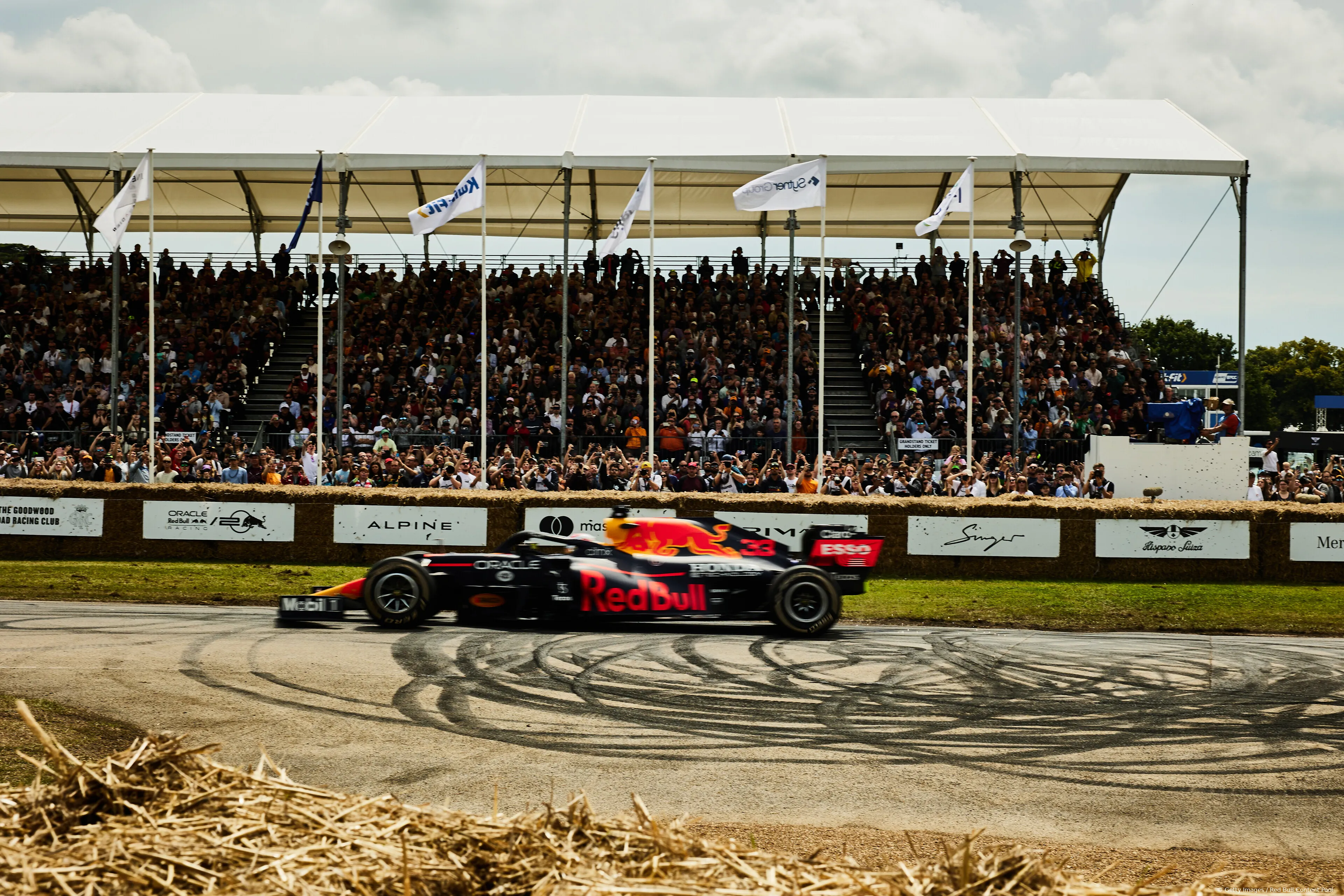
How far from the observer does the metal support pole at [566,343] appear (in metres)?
24.4

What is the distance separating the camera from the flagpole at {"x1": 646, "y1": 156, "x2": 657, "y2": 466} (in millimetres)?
22547

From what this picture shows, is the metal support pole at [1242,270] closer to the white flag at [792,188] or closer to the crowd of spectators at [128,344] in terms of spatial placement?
the white flag at [792,188]

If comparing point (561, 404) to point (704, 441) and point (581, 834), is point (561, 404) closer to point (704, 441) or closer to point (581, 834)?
point (704, 441)

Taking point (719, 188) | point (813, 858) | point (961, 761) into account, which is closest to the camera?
point (813, 858)

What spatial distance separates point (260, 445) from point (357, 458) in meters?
4.53

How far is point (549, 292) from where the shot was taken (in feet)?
101

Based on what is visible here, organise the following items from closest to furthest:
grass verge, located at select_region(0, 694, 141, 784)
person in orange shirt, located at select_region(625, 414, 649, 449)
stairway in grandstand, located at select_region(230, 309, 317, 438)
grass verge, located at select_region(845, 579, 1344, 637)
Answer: grass verge, located at select_region(0, 694, 141, 784)
grass verge, located at select_region(845, 579, 1344, 637)
person in orange shirt, located at select_region(625, 414, 649, 449)
stairway in grandstand, located at select_region(230, 309, 317, 438)

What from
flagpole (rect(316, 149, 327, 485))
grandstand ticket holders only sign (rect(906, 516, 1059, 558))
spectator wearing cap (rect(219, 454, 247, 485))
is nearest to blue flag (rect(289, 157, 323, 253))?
flagpole (rect(316, 149, 327, 485))

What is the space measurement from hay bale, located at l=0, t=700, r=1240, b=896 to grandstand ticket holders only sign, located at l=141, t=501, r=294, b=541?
16522mm

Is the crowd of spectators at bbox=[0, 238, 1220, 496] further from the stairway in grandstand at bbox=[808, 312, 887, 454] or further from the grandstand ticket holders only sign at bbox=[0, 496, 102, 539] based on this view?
the grandstand ticket holders only sign at bbox=[0, 496, 102, 539]

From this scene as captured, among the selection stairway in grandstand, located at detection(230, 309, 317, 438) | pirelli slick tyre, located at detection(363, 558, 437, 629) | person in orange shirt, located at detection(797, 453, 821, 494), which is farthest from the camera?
stairway in grandstand, located at detection(230, 309, 317, 438)

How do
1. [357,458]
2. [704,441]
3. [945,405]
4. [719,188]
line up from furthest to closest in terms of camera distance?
[719,188] < [945,405] < [704,441] < [357,458]

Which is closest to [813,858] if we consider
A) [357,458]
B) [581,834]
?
[581,834]

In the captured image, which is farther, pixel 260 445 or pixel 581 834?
pixel 260 445
